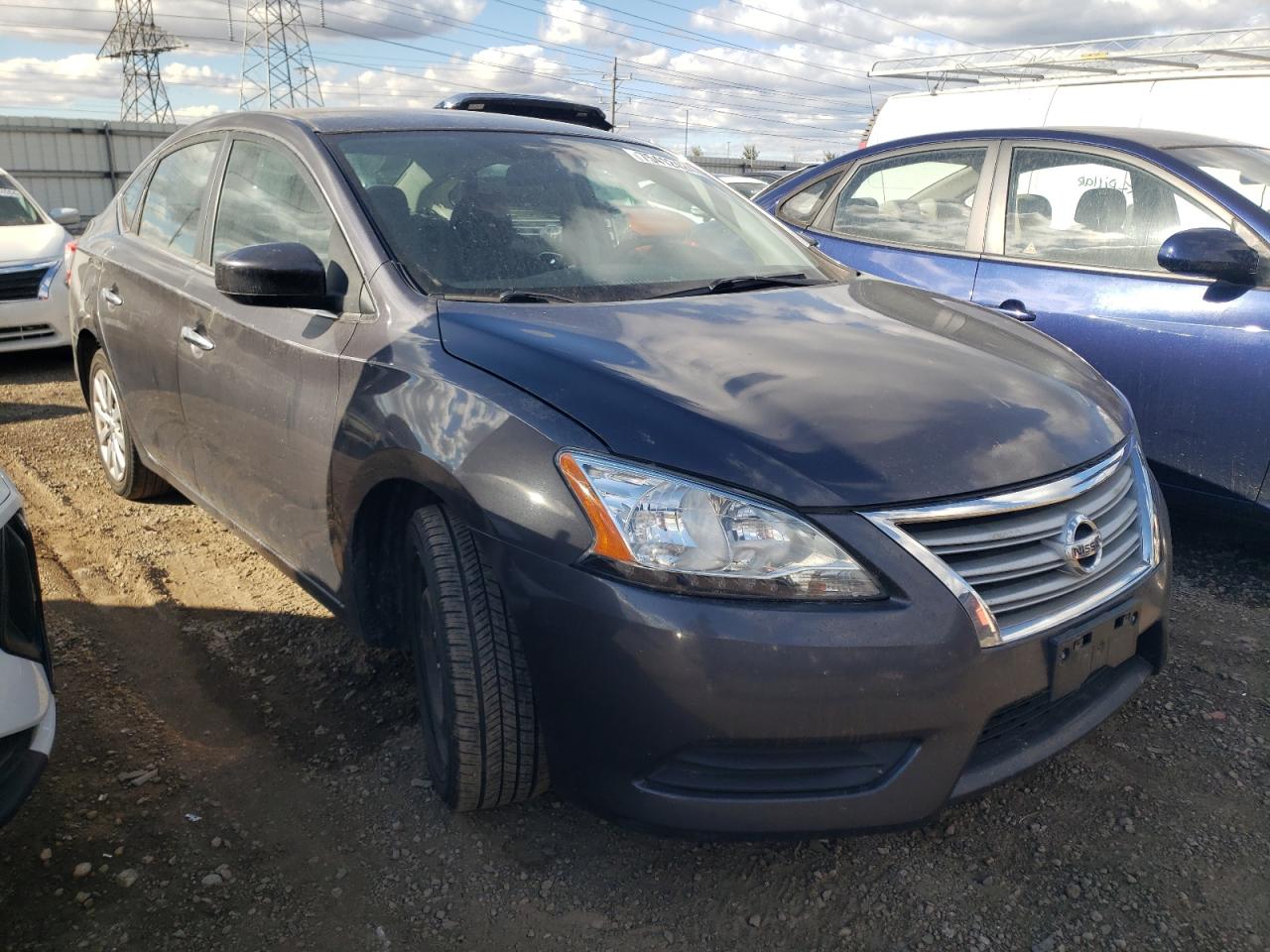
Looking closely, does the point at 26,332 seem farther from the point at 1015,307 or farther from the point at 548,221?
the point at 1015,307

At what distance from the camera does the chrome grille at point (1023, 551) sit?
6.39 feet

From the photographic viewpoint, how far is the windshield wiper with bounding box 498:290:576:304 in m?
2.58

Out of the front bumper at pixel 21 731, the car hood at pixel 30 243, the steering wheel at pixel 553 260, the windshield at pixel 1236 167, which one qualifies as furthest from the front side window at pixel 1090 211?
the car hood at pixel 30 243

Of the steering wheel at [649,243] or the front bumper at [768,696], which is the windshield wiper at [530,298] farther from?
the front bumper at [768,696]

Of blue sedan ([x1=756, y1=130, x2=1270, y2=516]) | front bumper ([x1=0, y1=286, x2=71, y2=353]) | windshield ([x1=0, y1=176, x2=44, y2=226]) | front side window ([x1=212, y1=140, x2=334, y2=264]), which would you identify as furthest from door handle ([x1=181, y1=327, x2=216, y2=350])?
windshield ([x1=0, y1=176, x2=44, y2=226])

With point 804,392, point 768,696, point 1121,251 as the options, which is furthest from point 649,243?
point 1121,251

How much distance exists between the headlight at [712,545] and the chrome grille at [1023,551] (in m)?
0.14

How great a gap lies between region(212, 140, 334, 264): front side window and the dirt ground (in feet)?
4.11

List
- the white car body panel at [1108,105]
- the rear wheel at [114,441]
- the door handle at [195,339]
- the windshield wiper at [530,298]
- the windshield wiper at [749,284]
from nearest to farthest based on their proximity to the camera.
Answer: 1. the windshield wiper at [530,298]
2. the windshield wiper at [749,284]
3. the door handle at [195,339]
4. the rear wheel at [114,441]
5. the white car body panel at [1108,105]

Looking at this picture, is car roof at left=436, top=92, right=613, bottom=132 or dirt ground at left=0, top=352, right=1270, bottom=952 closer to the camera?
dirt ground at left=0, top=352, right=1270, bottom=952

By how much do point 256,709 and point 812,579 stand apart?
176 cm

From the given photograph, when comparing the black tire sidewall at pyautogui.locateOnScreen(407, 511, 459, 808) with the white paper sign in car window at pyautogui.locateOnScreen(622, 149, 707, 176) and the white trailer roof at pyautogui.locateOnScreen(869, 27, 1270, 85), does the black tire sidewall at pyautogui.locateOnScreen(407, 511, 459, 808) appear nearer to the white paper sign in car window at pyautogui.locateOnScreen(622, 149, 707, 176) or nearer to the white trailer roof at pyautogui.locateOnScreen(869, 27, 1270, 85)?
the white paper sign in car window at pyautogui.locateOnScreen(622, 149, 707, 176)

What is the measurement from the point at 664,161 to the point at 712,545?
7.05ft

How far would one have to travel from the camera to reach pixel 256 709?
2.90m
